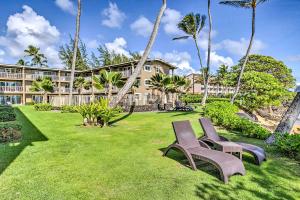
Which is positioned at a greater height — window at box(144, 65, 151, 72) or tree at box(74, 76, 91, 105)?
window at box(144, 65, 151, 72)

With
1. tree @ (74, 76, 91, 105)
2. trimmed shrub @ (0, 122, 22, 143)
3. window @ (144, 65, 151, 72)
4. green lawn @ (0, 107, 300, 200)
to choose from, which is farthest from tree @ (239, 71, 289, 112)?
tree @ (74, 76, 91, 105)

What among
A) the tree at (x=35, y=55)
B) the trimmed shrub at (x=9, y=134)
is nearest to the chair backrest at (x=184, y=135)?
the trimmed shrub at (x=9, y=134)

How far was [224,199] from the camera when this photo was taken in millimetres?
3912

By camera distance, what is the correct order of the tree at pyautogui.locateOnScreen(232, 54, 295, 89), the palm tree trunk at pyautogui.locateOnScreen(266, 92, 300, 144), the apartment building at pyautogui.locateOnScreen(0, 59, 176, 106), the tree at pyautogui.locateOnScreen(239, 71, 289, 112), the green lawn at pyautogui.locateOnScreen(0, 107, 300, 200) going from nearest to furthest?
the green lawn at pyautogui.locateOnScreen(0, 107, 300, 200)
the palm tree trunk at pyautogui.locateOnScreen(266, 92, 300, 144)
the tree at pyautogui.locateOnScreen(239, 71, 289, 112)
the apartment building at pyautogui.locateOnScreen(0, 59, 176, 106)
the tree at pyautogui.locateOnScreen(232, 54, 295, 89)

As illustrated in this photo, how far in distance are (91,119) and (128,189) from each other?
27.8ft

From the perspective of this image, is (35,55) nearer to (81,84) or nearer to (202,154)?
(81,84)

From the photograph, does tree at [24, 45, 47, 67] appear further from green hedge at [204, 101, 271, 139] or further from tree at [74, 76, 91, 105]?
green hedge at [204, 101, 271, 139]

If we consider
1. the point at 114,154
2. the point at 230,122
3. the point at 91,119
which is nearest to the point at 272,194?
the point at 114,154

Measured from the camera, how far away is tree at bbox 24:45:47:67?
178 feet

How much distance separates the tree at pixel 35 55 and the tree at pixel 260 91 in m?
49.8

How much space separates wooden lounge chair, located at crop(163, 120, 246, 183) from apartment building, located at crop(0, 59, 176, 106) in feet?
80.4

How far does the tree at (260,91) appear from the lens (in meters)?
23.8

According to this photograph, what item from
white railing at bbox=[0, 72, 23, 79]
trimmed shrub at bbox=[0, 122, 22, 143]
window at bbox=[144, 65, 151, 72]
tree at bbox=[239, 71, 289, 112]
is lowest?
trimmed shrub at bbox=[0, 122, 22, 143]

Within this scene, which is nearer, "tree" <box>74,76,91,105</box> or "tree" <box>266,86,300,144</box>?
"tree" <box>266,86,300,144</box>
